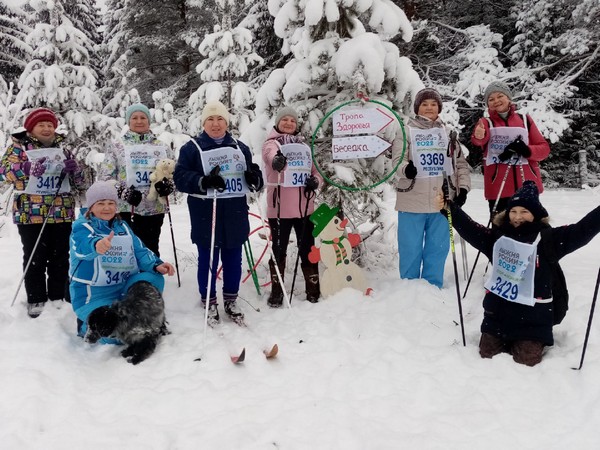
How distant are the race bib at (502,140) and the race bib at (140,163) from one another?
3.79 m

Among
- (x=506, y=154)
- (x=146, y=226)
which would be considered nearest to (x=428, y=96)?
(x=506, y=154)

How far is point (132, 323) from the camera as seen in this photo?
386 centimetres

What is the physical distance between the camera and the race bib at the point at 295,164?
511 centimetres

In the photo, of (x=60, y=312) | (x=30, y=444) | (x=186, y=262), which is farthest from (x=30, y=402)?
(x=186, y=262)

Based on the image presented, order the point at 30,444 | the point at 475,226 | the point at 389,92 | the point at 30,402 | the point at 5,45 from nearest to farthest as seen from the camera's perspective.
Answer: the point at 30,444 < the point at 30,402 < the point at 475,226 < the point at 389,92 < the point at 5,45

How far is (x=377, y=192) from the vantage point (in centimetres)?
615

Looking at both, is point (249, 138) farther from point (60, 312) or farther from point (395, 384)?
point (395, 384)

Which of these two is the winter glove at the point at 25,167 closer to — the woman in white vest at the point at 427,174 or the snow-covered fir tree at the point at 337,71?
the snow-covered fir tree at the point at 337,71

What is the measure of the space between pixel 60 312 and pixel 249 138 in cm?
304

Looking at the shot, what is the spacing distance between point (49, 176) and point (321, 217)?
3.01m

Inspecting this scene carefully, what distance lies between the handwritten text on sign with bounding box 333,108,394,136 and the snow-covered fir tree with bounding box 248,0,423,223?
274mm

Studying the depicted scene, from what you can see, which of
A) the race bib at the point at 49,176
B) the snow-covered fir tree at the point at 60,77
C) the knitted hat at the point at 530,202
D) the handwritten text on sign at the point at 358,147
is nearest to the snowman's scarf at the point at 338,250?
the handwritten text on sign at the point at 358,147

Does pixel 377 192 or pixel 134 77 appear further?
pixel 134 77

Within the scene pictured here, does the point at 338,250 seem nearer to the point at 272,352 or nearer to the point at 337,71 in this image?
the point at 272,352
